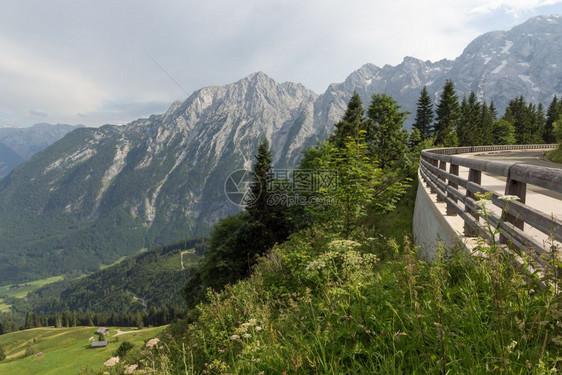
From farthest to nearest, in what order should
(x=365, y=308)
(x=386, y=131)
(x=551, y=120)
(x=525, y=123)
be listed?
1. (x=525, y=123)
2. (x=551, y=120)
3. (x=386, y=131)
4. (x=365, y=308)

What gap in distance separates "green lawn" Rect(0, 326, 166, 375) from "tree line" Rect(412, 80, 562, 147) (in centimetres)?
9120

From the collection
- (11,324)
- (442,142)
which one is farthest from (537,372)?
(11,324)

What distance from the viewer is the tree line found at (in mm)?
59531

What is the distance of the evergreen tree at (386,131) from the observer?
122 ft

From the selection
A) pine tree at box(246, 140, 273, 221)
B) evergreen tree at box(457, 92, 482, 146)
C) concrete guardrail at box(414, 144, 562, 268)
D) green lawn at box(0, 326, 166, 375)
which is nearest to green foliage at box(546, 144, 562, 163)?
pine tree at box(246, 140, 273, 221)

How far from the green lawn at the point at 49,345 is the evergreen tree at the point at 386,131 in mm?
78089

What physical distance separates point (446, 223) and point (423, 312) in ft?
11.7

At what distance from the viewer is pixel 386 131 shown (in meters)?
37.5

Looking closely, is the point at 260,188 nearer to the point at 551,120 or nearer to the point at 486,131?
the point at 486,131

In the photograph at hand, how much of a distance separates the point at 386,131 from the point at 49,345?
14720 cm

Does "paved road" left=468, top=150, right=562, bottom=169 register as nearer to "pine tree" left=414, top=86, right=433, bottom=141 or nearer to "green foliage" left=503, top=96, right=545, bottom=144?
"pine tree" left=414, top=86, right=433, bottom=141

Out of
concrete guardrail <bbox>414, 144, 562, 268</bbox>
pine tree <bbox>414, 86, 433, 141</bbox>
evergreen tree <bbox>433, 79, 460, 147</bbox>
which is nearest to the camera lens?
concrete guardrail <bbox>414, 144, 562, 268</bbox>

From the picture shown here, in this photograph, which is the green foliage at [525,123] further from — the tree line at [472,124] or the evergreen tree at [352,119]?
the evergreen tree at [352,119]

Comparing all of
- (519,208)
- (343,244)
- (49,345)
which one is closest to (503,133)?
(343,244)
